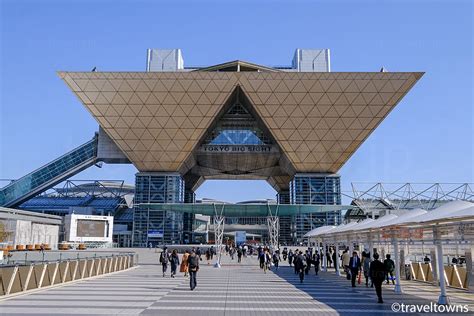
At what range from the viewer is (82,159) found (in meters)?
71.4

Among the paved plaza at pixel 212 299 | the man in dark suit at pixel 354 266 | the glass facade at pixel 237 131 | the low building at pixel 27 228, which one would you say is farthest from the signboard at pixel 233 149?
the man in dark suit at pixel 354 266

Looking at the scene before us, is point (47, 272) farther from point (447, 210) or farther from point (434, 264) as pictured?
point (434, 264)

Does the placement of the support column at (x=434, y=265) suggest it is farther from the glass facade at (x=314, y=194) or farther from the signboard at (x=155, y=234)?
the signboard at (x=155, y=234)

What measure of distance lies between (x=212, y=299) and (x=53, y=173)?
63362mm

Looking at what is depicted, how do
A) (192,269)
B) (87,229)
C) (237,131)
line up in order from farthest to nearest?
(237,131)
(87,229)
(192,269)

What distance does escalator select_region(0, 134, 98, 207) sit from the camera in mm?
71000

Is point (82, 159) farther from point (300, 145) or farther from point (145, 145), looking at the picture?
point (300, 145)

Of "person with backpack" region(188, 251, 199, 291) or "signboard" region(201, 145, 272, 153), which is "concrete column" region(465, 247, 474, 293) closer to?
"person with backpack" region(188, 251, 199, 291)

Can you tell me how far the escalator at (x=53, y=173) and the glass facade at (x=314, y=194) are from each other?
34089 millimetres

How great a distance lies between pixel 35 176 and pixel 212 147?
30.3m

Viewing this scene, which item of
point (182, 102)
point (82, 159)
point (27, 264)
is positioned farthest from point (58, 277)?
point (82, 159)

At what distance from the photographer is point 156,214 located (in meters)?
68.6

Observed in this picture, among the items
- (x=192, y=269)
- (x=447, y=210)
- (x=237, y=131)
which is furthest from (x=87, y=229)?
(x=447, y=210)

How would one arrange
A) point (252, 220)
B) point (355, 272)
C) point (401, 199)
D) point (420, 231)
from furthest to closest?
point (252, 220) → point (401, 199) → point (355, 272) → point (420, 231)
